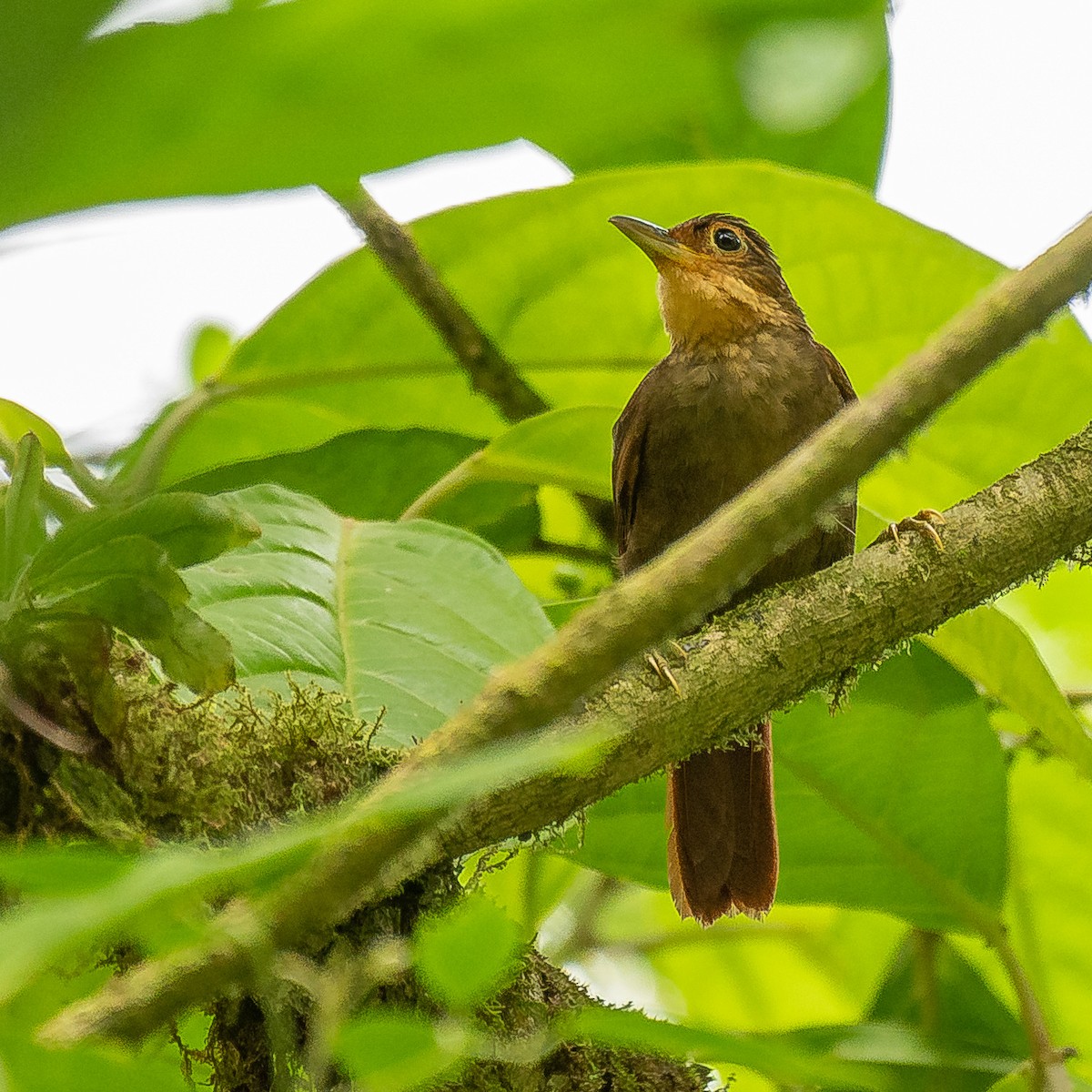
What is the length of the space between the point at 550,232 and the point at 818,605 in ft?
3.85

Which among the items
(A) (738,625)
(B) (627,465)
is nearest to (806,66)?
(A) (738,625)

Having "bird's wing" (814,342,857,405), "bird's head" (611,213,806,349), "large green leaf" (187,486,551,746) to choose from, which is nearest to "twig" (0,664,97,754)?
"large green leaf" (187,486,551,746)

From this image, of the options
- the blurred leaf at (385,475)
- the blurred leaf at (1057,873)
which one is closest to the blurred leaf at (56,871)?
the blurred leaf at (385,475)

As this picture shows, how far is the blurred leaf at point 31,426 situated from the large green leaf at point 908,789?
3.45 ft

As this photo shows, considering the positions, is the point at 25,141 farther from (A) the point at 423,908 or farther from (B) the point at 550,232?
(B) the point at 550,232

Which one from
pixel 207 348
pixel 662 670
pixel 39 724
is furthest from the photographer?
pixel 207 348

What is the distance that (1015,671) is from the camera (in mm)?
2268

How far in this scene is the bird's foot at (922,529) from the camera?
1.83m

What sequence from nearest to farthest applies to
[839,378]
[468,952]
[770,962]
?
[468,952]
[839,378]
[770,962]

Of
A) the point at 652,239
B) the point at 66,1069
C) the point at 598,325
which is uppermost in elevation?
the point at 652,239

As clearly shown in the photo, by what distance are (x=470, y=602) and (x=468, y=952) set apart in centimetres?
137

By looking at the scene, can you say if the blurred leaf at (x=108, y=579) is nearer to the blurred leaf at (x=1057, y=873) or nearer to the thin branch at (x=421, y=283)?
the thin branch at (x=421, y=283)

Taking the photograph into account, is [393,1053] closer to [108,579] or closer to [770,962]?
[108,579]

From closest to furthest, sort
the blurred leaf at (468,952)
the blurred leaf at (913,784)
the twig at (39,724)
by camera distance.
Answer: the blurred leaf at (468,952), the twig at (39,724), the blurred leaf at (913,784)
